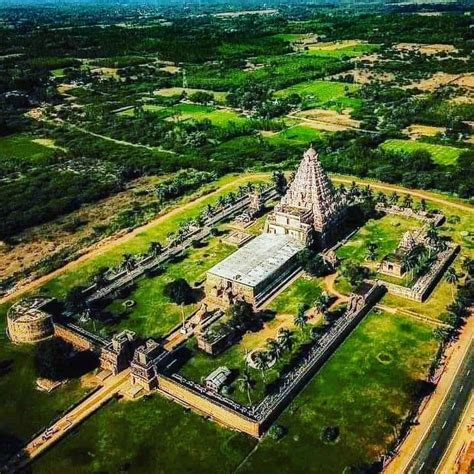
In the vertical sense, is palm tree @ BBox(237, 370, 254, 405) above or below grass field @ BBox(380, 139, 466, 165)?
above

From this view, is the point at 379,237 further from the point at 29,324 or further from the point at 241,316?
the point at 29,324

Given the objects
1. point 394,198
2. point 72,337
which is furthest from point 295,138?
point 72,337

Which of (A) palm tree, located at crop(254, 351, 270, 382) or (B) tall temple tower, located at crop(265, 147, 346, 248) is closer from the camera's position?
(A) palm tree, located at crop(254, 351, 270, 382)

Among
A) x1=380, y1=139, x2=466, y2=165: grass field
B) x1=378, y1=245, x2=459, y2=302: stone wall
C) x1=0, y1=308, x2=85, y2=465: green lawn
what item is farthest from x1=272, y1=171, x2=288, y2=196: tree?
x1=0, y1=308, x2=85, y2=465: green lawn

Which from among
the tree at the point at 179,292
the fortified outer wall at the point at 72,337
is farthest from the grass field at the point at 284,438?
the tree at the point at 179,292

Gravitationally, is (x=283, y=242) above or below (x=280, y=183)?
above

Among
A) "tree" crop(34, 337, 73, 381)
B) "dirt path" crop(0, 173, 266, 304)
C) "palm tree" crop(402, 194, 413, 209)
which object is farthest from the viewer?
"palm tree" crop(402, 194, 413, 209)

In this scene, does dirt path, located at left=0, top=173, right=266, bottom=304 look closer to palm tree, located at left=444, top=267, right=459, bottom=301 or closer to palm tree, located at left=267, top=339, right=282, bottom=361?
palm tree, located at left=267, top=339, right=282, bottom=361
